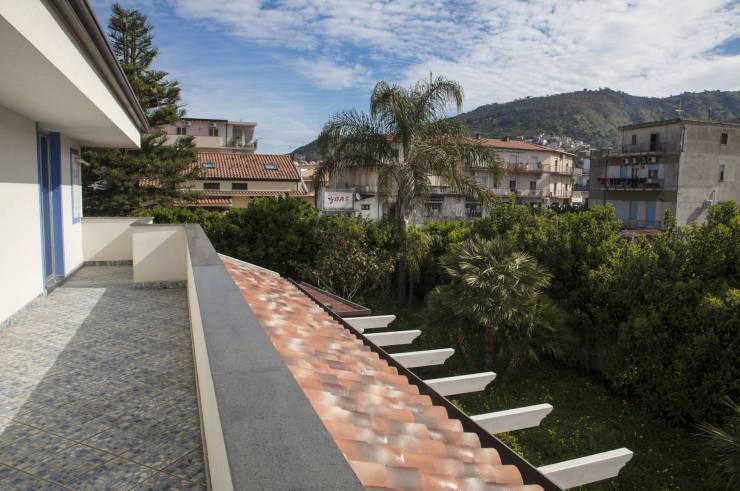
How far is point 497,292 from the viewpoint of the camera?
9.73m

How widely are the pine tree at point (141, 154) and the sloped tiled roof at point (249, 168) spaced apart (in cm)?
1175

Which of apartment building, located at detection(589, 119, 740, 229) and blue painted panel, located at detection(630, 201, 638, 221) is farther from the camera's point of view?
blue painted panel, located at detection(630, 201, 638, 221)

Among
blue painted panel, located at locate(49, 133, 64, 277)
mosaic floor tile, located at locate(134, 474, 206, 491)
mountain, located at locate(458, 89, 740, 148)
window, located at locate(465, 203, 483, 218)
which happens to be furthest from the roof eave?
mountain, located at locate(458, 89, 740, 148)

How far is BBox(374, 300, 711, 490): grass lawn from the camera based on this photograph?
728 centimetres

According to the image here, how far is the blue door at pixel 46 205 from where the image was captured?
9.12 meters

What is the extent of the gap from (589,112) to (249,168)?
316ft

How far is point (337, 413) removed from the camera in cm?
272

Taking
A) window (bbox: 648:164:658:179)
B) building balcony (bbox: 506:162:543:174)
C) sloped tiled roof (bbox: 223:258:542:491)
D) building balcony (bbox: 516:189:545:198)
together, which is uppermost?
building balcony (bbox: 506:162:543:174)

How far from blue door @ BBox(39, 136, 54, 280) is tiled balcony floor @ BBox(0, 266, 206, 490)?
6.17ft

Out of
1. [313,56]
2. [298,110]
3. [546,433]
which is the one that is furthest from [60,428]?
[298,110]

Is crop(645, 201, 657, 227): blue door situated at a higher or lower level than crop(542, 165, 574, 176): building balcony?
lower

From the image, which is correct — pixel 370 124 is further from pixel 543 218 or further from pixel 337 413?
pixel 337 413

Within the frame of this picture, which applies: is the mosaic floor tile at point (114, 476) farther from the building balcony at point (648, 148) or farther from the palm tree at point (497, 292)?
the building balcony at point (648, 148)

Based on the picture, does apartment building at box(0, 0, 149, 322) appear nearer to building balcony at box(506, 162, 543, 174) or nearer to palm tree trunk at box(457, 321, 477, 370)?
palm tree trunk at box(457, 321, 477, 370)
